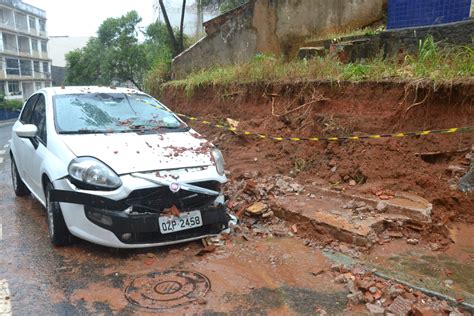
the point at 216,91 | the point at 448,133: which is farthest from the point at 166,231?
the point at 216,91

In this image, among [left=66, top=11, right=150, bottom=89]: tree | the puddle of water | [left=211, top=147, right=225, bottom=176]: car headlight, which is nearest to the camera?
the puddle of water

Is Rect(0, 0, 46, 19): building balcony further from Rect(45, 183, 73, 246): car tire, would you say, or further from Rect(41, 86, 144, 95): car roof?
Rect(45, 183, 73, 246): car tire

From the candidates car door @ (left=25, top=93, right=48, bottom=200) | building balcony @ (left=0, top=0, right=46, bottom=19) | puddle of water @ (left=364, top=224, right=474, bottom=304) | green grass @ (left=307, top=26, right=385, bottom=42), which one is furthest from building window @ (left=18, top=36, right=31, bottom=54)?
puddle of water @ (left=364, top=224, right=474, bottom=304)

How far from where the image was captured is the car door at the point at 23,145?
536 centimetres

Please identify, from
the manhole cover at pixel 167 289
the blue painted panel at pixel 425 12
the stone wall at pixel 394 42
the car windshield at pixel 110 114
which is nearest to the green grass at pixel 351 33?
the stone wall at pixel 394 42

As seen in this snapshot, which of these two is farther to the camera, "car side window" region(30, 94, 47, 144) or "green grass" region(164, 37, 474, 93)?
"green grass" region(164, 37, 474, 93)

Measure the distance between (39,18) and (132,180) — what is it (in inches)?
2557

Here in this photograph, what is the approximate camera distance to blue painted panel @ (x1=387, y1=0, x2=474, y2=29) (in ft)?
22.2

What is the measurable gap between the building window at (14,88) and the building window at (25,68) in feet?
6.03

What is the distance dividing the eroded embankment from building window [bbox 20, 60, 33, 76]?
53.0m

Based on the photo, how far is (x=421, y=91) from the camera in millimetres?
5301

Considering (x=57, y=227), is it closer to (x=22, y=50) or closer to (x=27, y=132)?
(x=27, y=132)

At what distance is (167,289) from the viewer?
135 inches

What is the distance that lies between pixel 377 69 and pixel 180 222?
3.88m
